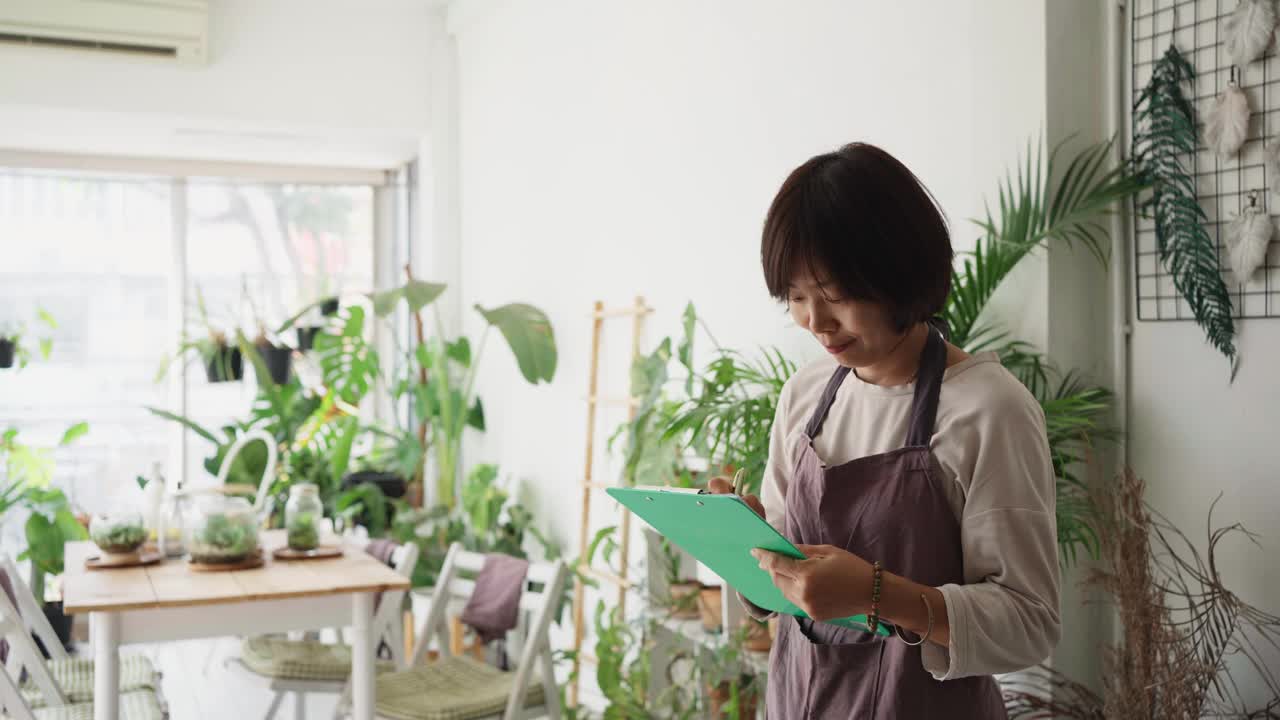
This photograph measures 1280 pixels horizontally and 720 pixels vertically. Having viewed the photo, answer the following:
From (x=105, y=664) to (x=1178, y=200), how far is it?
2.76m

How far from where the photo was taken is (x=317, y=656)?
13.4ft

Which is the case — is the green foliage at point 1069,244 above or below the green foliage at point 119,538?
above

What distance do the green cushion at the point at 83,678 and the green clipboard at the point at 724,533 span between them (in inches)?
109

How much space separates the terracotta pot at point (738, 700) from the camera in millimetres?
3186

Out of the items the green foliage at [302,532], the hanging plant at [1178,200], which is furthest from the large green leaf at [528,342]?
the hanging plant at [1178,200]

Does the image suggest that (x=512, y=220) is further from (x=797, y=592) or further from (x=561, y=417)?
(x=797, y=592)

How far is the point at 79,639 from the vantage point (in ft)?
21.4

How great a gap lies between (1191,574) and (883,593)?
4.27 ft

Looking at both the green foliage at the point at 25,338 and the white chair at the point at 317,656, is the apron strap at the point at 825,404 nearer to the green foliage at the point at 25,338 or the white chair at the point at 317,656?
the white chair at the point at 317,656

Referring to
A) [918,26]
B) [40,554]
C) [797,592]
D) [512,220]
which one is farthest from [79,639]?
[797,592]

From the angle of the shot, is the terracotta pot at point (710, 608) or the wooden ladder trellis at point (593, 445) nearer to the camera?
the terracotta pot at point (710, 608)

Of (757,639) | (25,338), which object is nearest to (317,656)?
(757,639)

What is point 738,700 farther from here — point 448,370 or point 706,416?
point 448,370

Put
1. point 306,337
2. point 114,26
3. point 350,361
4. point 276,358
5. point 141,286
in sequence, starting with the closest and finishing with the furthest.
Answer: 1. point 114,26
2. point 350,361
3. point 276,358
4. point 306,337
5. point 141,286
